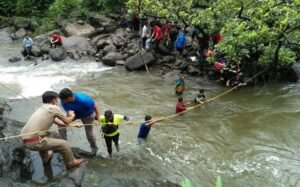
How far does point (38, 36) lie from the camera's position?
83.1 feet

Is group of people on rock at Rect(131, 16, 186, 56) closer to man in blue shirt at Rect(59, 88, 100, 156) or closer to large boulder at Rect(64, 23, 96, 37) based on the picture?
large boulder at Rect(64, 23, 96, 37)

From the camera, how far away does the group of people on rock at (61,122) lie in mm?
7379

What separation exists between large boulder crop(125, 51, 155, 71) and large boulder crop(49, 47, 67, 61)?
13.9ft

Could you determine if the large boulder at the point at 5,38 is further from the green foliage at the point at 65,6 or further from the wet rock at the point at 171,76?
the wet rock at the point at 171,76

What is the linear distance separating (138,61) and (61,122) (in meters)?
12.0

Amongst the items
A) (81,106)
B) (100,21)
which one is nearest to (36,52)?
(100,21)

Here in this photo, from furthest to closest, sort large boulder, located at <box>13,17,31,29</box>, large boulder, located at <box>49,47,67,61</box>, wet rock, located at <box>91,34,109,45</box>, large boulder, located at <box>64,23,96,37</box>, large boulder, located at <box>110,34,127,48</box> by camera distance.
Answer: large boulder, located at <box>13,17,31,29</box> → large boulder, located at <box>64,23,96,37</box> → wet rock, located at <box>91,34,109,45</box> → large boulder, located at <box>110,34,127,48</box> → large boulder, located at <box>49,47,67,61</box>

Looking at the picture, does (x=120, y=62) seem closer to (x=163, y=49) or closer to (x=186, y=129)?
(x=163, y=49)

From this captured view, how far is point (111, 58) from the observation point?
67.0ft

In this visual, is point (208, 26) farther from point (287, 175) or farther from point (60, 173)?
point (60, 173)

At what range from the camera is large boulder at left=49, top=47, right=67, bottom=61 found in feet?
70.9

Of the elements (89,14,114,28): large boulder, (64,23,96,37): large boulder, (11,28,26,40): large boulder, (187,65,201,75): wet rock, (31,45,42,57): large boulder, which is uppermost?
(89,14,114,28): large boulder

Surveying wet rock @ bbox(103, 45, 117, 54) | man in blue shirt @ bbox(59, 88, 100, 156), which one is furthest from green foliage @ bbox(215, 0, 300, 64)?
wet rock @ bbox(103, 45, 117, 54)

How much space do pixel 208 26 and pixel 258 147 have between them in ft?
22.0
